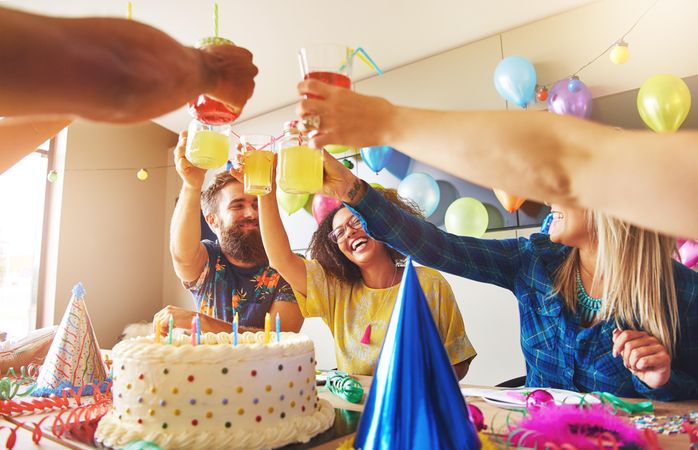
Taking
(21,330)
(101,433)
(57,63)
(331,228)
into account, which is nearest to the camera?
(57,63)

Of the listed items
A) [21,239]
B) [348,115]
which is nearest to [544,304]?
[348,115]

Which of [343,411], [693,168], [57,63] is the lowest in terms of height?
[343,411]

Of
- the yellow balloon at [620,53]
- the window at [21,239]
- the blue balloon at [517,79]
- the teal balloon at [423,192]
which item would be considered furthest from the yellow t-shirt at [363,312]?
the window at [21,239]

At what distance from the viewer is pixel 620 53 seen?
2578 millimetres

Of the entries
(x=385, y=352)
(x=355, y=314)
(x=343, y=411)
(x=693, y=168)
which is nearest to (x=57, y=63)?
(x=385, y=352)

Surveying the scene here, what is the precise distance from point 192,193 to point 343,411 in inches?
43.0

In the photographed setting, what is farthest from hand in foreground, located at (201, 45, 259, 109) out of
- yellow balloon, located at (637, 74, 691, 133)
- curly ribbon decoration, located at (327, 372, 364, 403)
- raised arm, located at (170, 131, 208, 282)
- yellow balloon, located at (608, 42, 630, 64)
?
yellow balloon, located at (608, 42, 630, 64)

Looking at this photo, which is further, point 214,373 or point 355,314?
point 355,314

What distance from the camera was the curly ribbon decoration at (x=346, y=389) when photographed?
1.22m

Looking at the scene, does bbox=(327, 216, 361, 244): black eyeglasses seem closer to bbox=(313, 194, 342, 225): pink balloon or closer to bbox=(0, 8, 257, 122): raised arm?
bbox=(313, 194, 342, 225): pink balloon

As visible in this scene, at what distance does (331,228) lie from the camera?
7.22 feet

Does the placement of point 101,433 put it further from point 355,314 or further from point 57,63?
point 355,314

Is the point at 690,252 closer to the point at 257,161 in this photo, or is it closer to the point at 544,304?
the point at 544,304

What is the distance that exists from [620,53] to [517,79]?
543mm
